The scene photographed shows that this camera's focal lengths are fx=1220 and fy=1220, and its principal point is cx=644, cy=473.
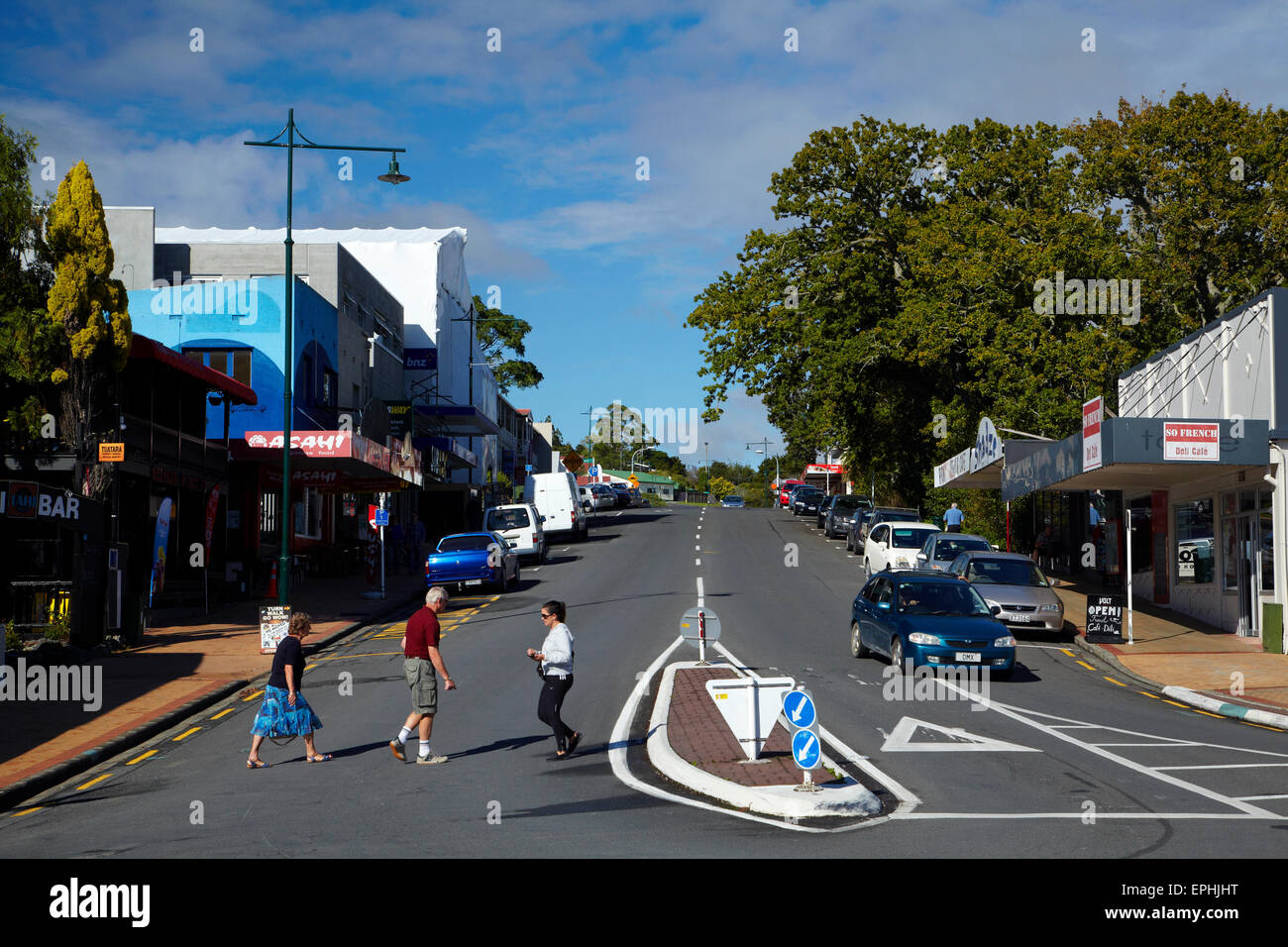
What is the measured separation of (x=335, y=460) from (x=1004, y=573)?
17.6 meters

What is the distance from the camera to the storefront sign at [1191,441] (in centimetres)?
2186

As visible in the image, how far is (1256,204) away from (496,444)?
159ft

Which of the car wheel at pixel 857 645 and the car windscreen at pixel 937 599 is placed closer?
the car windscreen at pixel 937 599

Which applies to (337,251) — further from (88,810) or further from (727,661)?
(88,810)

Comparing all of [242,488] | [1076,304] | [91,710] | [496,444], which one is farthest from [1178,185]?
[496,444]

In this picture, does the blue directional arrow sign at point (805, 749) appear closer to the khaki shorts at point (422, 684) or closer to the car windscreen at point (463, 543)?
the khaki shorts at point (422, 684)

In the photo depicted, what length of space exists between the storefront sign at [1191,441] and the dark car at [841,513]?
27.0m

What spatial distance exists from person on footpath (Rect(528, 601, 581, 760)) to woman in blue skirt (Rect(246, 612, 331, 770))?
2.36m

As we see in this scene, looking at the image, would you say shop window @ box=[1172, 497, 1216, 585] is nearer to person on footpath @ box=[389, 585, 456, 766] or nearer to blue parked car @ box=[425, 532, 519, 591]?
blue parked car @ box=[425, 532, 519, 591]

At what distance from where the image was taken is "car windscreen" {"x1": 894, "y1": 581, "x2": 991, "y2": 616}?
18.9m

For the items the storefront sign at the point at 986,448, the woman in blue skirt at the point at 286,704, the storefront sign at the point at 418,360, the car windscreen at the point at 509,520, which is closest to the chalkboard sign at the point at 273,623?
the woman in blue skirt at the point at 286,704

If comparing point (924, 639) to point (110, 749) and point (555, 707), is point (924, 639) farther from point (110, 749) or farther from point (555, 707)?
point (110, 749)

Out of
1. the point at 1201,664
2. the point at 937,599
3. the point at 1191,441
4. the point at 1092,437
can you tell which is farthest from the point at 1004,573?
the point at 937,599
